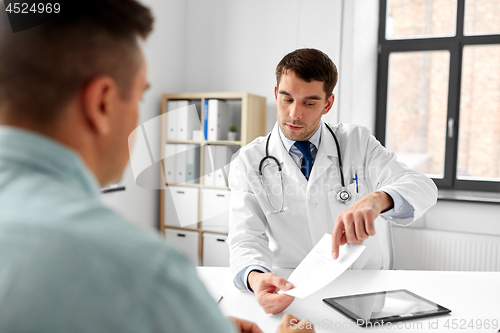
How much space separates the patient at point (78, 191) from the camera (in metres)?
0.34

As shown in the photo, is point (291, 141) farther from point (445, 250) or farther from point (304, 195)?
point (445, 250)

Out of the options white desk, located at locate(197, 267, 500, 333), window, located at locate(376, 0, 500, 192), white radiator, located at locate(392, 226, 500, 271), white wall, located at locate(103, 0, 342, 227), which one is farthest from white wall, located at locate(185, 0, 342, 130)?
white desk, located at locate(197, 267, 500, 333)

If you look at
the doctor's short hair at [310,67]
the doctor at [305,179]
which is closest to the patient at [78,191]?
the doctor at [305,179]

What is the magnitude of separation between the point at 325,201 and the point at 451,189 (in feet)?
6.84

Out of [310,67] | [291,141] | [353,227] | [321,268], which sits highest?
[310,67]

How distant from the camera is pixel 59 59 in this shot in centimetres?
45

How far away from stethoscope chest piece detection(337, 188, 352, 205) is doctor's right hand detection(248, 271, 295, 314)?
545 millimetres

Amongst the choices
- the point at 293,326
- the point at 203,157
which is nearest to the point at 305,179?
the point at 293,326

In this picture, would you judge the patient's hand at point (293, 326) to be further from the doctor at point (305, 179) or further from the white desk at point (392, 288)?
the doctor at point (305, 179)

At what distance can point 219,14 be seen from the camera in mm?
3613

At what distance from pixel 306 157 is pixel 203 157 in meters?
1.63

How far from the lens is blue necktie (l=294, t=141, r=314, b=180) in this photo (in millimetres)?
1681

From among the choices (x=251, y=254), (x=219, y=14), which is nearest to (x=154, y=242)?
(x=251, y=254)

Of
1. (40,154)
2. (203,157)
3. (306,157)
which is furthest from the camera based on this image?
(203,157)
